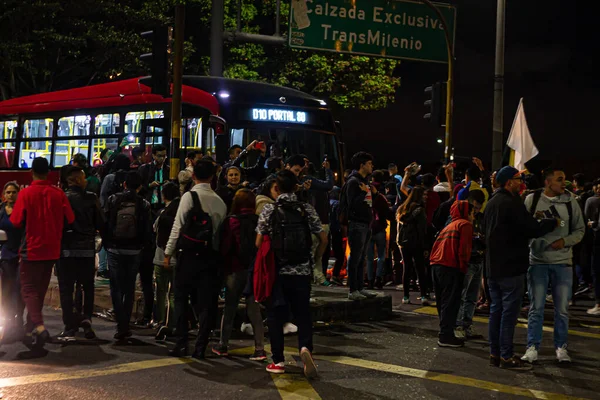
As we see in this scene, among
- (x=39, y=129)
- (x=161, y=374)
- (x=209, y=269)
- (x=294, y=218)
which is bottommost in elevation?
(x=161, y=374)

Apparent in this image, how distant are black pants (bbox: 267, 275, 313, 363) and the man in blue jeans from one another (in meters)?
2.27

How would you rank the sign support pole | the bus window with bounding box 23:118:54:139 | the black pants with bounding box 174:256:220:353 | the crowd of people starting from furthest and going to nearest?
1. the bus window with bounding box 23:118:54:139
2. the sign support pole
3. the black pants with bounding box 174:256:220:353
4. the crowd of people

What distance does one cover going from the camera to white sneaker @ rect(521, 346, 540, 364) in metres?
7.73

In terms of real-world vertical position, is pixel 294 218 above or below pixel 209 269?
above

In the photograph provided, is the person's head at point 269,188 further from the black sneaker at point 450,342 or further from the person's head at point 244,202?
the black sneaker at point 450,342

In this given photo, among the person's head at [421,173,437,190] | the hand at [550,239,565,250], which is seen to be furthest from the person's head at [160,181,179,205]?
the person's head at [421,173,437,190]

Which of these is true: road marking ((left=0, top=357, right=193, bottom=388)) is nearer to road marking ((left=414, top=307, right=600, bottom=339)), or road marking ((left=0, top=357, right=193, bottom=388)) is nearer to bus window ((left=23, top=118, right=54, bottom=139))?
road marking ((left=414, top=307, right=600, bottom=339))

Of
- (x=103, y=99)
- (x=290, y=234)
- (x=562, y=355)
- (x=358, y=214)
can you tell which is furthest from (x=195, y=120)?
(x=562, y=355)

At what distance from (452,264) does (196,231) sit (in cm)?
274

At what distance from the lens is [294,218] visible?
7090 millimetres

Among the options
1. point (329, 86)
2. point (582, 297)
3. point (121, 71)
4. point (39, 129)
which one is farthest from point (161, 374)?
point (329, 86)

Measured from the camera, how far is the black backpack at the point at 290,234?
7.01 metres

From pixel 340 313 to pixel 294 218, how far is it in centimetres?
322

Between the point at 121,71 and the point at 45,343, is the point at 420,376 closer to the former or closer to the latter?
the point at 45,343
